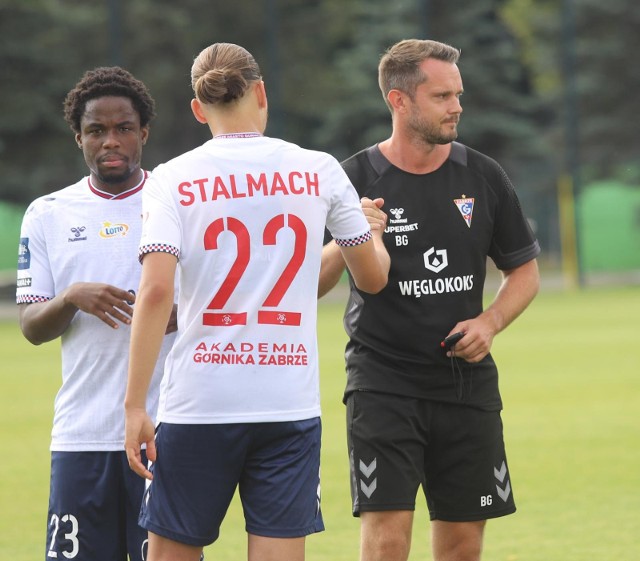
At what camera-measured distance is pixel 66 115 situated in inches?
197

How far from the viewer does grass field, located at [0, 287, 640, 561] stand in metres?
7.37

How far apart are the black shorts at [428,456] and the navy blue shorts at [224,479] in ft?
3.67

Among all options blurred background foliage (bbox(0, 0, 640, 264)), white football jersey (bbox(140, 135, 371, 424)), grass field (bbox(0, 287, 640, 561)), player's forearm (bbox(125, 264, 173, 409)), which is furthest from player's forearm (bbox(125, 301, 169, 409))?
blurred background foliage (bbox(0, 0, 640, 264))

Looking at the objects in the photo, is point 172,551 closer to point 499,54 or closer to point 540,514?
point 540,514

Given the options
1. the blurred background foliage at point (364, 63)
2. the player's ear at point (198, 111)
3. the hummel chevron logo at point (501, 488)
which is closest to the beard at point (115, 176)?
the player's ear at point (198, 111)

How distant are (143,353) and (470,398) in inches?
71.1

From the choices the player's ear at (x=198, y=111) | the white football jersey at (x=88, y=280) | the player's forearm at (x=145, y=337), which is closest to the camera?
the player's forearm at (x=145, y=337)

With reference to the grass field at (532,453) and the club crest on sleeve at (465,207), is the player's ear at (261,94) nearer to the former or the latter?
the club crest on sleeve at (465,207)

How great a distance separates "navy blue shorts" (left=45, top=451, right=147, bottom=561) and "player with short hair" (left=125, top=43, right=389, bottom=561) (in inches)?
23.2

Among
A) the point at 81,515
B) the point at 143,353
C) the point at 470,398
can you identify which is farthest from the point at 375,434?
the point at 143,353

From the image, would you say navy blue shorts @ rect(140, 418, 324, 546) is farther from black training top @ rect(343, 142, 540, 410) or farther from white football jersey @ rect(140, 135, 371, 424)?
black training top @ rect(343, 142, 540, 410)

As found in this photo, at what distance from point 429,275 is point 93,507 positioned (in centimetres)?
157

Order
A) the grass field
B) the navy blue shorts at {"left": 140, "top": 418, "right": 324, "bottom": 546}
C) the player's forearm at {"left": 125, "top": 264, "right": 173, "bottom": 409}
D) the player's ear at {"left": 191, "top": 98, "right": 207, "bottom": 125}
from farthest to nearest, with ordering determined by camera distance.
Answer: the grass field, the player's ear at {"left": 191, "top": 98, "right": 207, "bottom": 125}, the navy blue shorts at {"left": 140, "top": 418, "right": 324, "bottom": 546}, the player's forearm at {"left": 125, "top": 264, "right": 173, "bottom": 409}

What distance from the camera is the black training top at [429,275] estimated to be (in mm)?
5391
